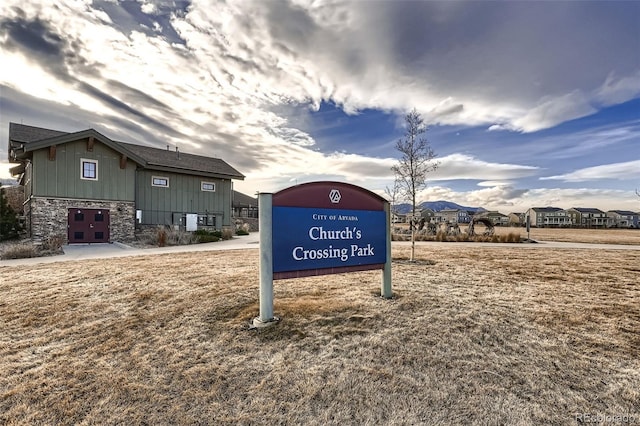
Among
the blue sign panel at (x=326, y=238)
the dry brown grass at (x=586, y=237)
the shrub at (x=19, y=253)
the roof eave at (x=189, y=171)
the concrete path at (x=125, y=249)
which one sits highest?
the roof eave at (x=189, y=171)

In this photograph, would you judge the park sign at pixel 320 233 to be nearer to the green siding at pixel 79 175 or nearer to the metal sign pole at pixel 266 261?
the metal sign pole at pixel 266 261

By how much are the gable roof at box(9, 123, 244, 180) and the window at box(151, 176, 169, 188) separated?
0.74 metres

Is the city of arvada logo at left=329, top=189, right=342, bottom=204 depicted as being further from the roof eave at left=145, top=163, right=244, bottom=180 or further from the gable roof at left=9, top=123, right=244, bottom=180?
the roof eave at left=145, top=163, right=244, bottom=180

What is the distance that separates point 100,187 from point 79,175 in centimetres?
116

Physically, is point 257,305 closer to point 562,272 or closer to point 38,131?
point 562,272

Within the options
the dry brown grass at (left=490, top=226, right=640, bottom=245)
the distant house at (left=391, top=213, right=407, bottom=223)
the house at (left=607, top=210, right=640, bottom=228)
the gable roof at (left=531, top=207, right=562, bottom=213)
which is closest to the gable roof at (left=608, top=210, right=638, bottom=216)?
the house at (left=607, top=210, right=640, bottom=228)

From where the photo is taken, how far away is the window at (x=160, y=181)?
70.4 feet

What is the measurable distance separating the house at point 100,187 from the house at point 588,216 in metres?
106

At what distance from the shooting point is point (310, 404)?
8.95ft

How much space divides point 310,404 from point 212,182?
23.6 metres

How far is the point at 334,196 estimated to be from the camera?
5.19 m

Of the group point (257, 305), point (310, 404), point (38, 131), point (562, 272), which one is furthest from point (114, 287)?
point (38, 131)

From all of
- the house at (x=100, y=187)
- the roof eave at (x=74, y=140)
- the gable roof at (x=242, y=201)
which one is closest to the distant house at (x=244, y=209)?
the gable roof at (x=242, y=201)

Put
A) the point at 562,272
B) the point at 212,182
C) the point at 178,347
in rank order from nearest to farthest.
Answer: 1. the point at 178,347
2. the point at 562,272
3. the point at 212,182
